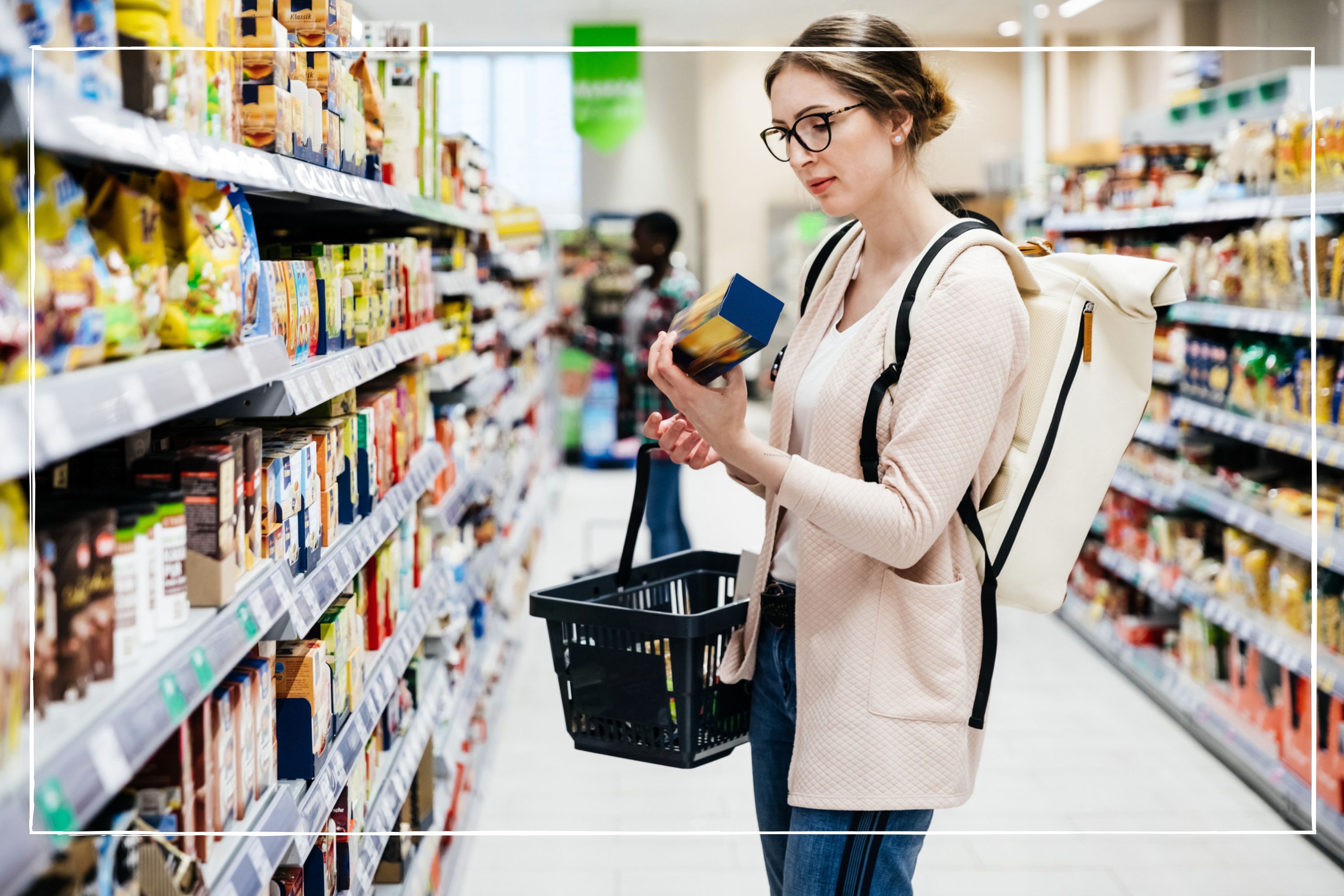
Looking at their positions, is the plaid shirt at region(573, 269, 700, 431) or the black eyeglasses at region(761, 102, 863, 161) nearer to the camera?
the black eyeglasses at region(761, 102, 863, 161)

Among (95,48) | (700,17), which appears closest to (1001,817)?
(95,48)

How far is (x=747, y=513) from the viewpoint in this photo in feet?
9.98

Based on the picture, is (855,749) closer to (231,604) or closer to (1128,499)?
(231,604)

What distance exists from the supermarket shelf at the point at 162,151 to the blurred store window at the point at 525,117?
10.2 meters

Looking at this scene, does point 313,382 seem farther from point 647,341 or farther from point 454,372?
point 647,341

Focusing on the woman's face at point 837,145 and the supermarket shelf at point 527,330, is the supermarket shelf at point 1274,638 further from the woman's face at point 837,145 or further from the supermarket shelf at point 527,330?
the supermarket shelf at point 527,330

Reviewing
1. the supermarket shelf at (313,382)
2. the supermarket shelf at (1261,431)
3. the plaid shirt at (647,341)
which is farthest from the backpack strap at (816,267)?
the plaid shirt at (647,341)

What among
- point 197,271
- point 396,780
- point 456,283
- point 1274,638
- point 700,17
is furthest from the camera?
point 700,17

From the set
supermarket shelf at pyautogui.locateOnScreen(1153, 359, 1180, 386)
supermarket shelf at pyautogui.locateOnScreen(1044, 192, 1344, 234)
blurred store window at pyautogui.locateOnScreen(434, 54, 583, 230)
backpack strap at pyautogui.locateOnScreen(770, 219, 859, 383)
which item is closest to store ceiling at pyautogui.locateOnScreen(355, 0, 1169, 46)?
blurred store window at pyautogui.locateOnScreen(434, 54, 583, 230)

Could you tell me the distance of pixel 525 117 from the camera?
12977 mm

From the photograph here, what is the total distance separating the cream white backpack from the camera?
1.52m

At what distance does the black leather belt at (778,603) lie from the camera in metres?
1.65

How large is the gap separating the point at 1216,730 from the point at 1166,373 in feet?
4.83

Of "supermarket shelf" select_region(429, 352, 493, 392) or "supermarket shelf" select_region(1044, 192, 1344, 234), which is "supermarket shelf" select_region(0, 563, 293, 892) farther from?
"supermarket shelf" select_region(1044, 192, 1344, 234)
